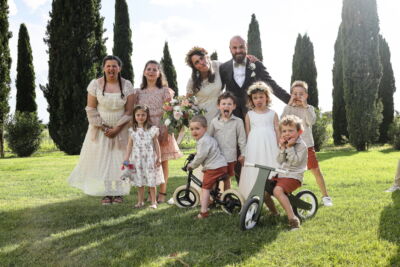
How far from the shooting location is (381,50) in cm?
2127

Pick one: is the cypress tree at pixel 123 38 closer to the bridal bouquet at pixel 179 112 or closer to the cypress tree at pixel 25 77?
the cypress tree at pixel 25 77

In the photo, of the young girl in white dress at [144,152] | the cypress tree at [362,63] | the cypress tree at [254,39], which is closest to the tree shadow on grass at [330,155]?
the cypress tree at [362,63]

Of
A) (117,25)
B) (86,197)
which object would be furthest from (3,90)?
(86,197)

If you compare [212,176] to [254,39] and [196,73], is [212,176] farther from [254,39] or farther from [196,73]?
[254,39]

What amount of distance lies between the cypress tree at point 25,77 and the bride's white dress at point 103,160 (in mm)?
18445

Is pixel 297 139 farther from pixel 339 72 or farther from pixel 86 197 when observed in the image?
pixel 339 72

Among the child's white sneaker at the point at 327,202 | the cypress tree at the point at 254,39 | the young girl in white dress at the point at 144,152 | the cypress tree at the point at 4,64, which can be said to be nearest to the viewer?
the child's white sneaker at the point at 327,202

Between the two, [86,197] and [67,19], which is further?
[67,19]

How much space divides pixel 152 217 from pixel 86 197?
6.91ft

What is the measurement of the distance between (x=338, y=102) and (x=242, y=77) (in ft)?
54.7

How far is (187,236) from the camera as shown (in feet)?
12.7

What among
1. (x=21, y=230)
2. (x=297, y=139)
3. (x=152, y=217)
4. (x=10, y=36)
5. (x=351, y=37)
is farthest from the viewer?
(x=10, y=36)

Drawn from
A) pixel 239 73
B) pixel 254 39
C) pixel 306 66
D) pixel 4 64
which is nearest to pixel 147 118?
pixel 239 73

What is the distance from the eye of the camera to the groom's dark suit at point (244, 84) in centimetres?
515
